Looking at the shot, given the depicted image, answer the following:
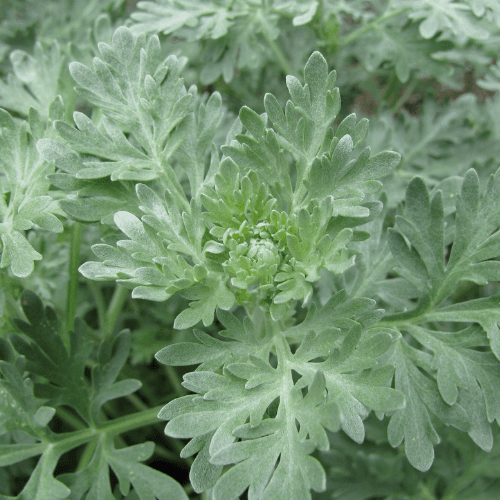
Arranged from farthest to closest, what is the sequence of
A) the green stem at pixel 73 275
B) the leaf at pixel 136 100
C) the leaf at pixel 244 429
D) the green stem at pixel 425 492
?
the green stem at pixel 425 492 < the green stem at pixel 73 275 < the leaf at pixel 136 100 < the leaf at pixel 244 429

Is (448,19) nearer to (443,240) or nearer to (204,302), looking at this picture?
(443,240)

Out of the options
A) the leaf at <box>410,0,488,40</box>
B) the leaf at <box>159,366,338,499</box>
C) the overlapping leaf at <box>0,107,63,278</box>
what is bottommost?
the leaf at <box>159,366,338,499</box>

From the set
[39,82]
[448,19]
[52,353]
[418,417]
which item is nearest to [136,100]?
[39,82]

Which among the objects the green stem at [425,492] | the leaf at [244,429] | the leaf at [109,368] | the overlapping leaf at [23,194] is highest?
the overlapping leaf at [23,194]

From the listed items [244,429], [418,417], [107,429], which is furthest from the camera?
[107,429]

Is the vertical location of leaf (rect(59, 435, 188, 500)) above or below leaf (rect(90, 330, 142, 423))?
below

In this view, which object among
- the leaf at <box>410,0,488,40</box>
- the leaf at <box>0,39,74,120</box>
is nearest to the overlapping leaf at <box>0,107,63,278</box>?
the leaf at <box>0,39,74,120</box>

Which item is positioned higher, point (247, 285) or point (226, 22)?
point (226, 22)

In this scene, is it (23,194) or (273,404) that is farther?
(23,194)

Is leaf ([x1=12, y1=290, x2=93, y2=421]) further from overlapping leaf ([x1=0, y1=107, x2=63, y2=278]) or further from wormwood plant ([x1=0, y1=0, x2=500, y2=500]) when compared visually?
overlapping leaf ([x1=0, y1=107, x2=63, y2=278])

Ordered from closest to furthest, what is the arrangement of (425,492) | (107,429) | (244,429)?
(244,429), (107,429), (425,492)

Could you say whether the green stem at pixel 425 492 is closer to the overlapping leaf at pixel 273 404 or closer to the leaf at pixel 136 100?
the overlapping leaf at pixel 273 404

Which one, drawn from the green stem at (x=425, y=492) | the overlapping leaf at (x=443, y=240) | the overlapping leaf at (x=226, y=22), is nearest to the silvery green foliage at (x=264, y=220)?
the overlapping leaf at (x=443, y=240)
